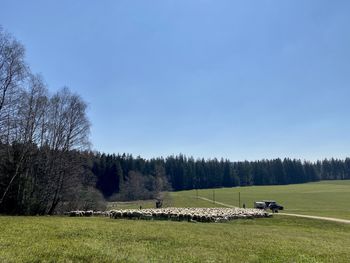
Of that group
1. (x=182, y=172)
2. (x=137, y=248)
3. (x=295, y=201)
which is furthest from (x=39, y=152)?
(x=182, y=172)

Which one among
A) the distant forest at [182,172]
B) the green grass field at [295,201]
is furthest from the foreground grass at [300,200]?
the distant forest at [182,172]

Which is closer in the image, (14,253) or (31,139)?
(14,253)

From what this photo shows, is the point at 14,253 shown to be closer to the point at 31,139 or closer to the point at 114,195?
the point at 31,139

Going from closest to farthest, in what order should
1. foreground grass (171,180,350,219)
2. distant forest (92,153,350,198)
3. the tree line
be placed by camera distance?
the tree line
foreground grass (171,180,350,219)
distant forest (92,153,350,198)

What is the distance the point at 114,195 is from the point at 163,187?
1891cm

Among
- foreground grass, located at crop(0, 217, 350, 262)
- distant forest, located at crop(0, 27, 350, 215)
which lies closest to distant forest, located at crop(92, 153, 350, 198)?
distant forest, located at crop(0, 27, 350, 215)

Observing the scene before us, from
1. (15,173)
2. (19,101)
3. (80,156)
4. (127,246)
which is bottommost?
(127,246)

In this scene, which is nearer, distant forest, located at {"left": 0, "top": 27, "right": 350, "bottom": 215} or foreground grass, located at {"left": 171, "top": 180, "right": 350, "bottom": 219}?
distant forest, located at {"left": 0, "top": 27, "right": 350, "bottom": 215}

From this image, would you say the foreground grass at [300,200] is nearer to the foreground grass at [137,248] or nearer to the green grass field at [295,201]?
the green grass field at [295,201]

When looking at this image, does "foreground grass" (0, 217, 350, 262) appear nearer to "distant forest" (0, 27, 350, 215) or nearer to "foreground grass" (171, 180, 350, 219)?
"distant forest" (0, 27, 350, 215)

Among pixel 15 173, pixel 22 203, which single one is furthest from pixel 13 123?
pixel 22 203

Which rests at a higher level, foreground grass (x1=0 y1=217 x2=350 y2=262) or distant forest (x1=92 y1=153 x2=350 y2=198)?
distant forest (x1=92 y1=153 x2=350 y2=198)

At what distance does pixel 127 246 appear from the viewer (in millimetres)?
14328

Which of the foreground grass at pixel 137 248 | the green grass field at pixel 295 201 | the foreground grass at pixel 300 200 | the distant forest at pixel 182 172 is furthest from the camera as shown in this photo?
the distant forest at pixel 182 172
